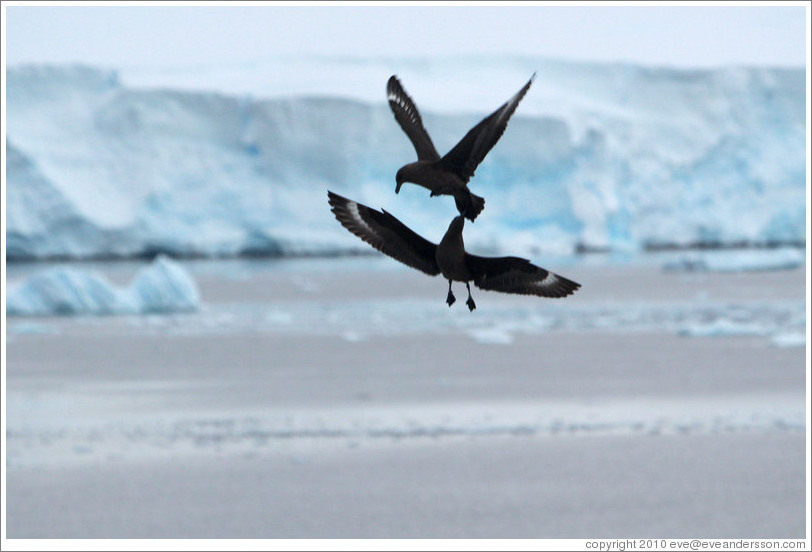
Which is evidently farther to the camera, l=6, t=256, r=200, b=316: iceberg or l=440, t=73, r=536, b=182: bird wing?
l=6, t=256, r=200, b=316: iceberg

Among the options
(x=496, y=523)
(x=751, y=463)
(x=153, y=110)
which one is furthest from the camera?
(x=153, y=110)

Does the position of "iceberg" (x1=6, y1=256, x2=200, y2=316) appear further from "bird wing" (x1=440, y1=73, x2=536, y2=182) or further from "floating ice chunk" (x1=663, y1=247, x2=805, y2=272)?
"bird wing" (x1=440, y1=73, x2=536, y2=182)

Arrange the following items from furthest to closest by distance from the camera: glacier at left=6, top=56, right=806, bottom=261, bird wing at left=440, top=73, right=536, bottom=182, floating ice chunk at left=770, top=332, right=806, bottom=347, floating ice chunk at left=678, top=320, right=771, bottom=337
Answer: glacier at left=6, top=56, right=806, bottom=261
floating ice chunk at left=678, top=320, right=771, bottom=337
floating ice chunk at left=770, top=332, right=806, bottom=347
bird wing at left=440, top=73, right=536, bottom=182

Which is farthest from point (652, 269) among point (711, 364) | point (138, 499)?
point (138, 499)

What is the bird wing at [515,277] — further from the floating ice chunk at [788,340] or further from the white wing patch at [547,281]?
the floating ice chunk at [788,340]

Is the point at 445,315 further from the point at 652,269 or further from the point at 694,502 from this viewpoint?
the point at 652,269

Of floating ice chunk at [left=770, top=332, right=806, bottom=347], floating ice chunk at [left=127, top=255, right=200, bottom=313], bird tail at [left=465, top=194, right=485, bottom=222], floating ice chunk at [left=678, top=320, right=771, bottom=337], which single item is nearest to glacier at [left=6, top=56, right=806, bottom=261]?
floating ice chunk at [left=127, top=255, right=200, bottom=313]

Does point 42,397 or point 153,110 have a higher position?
point 153,110
